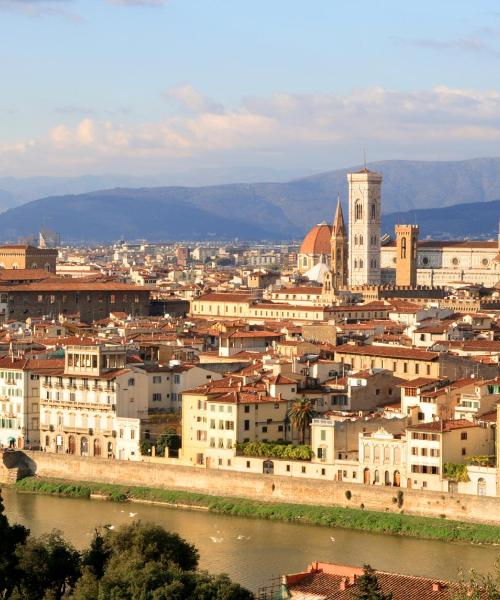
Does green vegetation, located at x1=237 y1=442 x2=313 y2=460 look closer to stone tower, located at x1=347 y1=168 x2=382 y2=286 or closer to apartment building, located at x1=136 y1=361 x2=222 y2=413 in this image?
apartment building, located at x1=136 y1=361 x2=222 y2=413

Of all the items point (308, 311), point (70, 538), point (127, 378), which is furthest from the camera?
point (308, 311)

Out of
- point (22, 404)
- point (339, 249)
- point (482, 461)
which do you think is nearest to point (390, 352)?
point (22, 404)

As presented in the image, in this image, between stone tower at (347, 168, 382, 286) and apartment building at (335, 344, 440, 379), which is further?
stone tower at (347, 168, 382, 286)

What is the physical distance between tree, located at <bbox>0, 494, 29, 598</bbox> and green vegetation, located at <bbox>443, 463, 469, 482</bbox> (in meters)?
9.41

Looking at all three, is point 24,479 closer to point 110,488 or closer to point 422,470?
point 110,488

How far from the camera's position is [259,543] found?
33406 mm

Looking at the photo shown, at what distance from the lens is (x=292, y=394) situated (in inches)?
1602

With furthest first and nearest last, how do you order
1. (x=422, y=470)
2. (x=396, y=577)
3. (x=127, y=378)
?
(x=127, y=378)
(x=422, y=470)
(x=396, y=577)

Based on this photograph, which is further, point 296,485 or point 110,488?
point 110,488

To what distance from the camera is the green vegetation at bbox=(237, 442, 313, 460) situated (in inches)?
1505

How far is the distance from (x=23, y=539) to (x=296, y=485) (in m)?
9.52

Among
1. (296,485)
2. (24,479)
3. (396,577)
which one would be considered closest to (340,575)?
(396,577)

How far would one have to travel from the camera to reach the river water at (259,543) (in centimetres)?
3083

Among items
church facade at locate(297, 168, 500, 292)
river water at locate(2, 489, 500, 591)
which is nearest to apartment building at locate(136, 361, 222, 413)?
river water at locate(2, 489, 500, 591)
